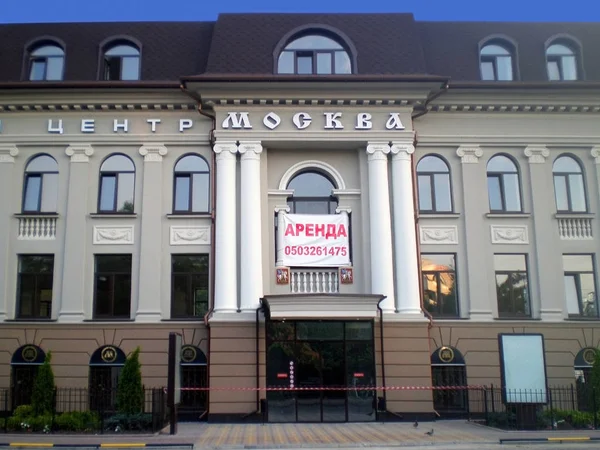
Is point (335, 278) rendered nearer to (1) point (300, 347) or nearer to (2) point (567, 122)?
(1) point (300, 347)

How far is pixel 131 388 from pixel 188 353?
2624 mm

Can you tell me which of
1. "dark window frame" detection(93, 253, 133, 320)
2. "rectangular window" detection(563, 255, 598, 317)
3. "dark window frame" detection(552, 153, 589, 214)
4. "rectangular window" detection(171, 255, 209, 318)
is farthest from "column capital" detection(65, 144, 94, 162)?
"rectangular window" detection(563, 255, 598, 317)

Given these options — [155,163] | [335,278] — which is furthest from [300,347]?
[155,163]

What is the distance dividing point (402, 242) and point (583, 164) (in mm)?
7237

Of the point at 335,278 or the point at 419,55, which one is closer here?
the point at 335,278

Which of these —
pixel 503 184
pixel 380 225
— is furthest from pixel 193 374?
pixel 503 184

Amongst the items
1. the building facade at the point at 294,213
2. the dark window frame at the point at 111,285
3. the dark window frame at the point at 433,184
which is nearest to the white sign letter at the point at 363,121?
the building facade at the point at 294,213

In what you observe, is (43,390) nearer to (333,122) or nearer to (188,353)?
(188,353)

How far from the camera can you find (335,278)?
21.7 metres

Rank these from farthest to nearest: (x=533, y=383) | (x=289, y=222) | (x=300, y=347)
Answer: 1. (x=289, y=222)
2. (x=300, y=347)
3. (x=533, y=383)

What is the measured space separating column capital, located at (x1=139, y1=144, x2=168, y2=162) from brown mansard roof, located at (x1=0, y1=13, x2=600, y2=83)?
2256 mm

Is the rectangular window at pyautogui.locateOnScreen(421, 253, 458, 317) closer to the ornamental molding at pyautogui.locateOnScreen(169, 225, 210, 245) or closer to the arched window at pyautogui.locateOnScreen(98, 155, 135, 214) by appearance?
the ornamental molding at pyautogui.locateOnScreen(169, 225, 210, 245)

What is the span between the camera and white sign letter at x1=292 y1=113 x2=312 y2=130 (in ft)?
72.6

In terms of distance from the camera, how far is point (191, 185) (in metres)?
22.8
